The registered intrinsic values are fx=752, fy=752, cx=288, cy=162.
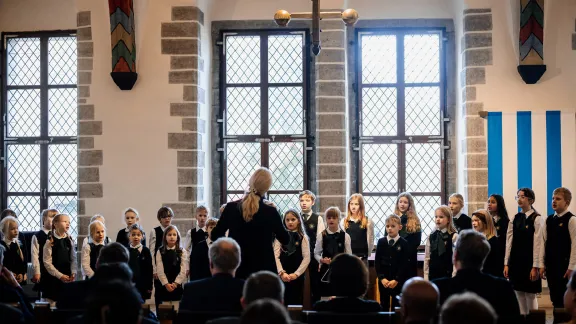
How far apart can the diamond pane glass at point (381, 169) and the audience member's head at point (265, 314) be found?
6507 millimetres

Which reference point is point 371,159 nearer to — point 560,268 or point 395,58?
point 395,58

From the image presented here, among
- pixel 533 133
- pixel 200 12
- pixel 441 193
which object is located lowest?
pixel 441 193

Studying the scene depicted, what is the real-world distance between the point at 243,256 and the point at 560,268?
3.13 m

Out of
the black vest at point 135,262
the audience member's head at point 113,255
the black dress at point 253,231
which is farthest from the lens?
the black vest at point 135,262

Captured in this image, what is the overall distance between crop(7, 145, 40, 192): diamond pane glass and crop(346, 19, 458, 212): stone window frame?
12.8 feet

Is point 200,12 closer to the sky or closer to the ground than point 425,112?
closer to the sky

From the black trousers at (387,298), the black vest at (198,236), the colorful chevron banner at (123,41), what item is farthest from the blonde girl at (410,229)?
the colorful chevron banner at (123,41)

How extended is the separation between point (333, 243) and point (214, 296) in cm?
301

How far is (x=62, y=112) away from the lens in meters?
9.33

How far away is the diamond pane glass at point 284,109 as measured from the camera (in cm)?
902

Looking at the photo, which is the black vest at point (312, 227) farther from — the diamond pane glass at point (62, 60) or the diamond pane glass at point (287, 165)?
the diamond pane glass at point (62, 60)

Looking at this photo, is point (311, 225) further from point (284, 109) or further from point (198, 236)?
point (284, 109)

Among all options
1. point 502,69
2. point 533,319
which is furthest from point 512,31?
point 533,319

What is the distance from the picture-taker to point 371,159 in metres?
8.98
